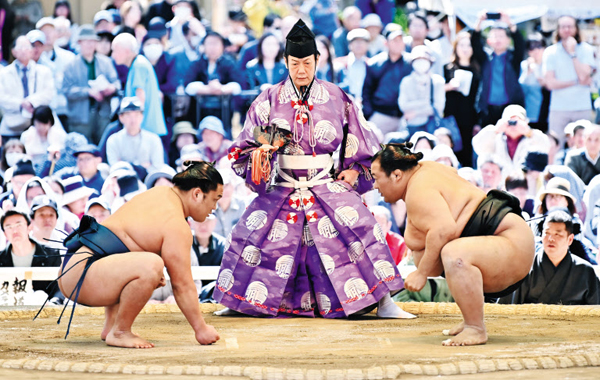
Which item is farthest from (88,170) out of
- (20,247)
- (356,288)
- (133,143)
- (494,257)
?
(494,257)

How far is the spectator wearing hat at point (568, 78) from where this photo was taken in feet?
18.3

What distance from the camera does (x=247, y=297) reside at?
3488 millimetres

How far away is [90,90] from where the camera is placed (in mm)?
5684

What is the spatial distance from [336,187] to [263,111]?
0.43m

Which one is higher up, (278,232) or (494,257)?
(494,257)

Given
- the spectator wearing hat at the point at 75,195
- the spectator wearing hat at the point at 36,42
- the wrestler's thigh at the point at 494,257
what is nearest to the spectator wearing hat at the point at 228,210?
the spectator wearing hat at the point at 75,195

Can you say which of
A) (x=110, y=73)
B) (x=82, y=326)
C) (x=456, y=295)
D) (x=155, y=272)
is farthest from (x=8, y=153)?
(x=456, y=295)

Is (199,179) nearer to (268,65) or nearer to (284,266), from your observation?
(284,266)

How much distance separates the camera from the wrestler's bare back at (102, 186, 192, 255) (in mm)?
2721

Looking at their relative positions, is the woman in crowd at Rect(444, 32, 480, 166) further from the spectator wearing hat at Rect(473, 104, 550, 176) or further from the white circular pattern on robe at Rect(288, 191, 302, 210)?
the white circular pattern on robe at Rect(288, 191, 302, 210)

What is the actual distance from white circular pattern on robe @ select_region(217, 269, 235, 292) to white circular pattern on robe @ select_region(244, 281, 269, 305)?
74 mm

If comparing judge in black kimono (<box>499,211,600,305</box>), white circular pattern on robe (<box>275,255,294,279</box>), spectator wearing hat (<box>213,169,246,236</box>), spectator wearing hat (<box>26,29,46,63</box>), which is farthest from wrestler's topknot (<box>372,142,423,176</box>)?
spectator wearing hat (<box>26,29,46,63</box>)

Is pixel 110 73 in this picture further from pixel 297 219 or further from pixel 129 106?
pixel 297 219

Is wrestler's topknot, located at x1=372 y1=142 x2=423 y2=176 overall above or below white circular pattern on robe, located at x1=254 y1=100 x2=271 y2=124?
below
